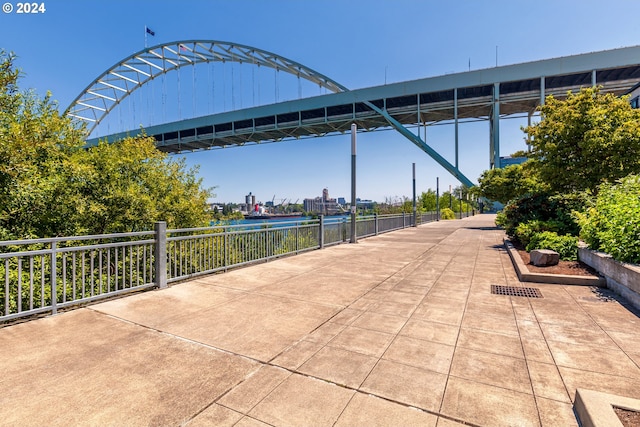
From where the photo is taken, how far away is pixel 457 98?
108 feet

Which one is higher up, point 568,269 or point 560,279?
point 568,269

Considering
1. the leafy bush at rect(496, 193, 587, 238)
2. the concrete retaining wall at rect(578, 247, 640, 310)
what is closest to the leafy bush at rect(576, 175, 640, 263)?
the concrete retaining wall at rect(578, 247, 640, 310)

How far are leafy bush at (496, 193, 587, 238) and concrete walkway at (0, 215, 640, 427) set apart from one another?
15.1 ft

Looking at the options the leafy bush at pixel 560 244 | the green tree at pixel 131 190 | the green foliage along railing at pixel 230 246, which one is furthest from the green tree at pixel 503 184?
the green tree at pixel 131 190

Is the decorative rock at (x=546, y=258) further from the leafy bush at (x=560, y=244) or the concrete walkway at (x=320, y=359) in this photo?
the concrete walkway at (x=320, y=359)

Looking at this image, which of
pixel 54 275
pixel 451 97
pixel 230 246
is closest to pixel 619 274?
pixel 230 246

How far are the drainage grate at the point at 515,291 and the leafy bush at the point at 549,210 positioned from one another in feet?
14.2

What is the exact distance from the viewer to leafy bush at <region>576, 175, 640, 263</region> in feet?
16.6

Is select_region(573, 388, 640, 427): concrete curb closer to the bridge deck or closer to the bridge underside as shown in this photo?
the bridge deck

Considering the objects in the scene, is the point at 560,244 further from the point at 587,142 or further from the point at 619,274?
the point at 587,142

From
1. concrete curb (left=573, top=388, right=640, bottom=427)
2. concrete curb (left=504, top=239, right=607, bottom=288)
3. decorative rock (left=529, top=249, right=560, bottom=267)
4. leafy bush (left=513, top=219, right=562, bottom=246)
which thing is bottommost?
concrete curb (left=504, top=239, right=607, bottom=288)

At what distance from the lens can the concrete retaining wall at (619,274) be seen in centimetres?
450

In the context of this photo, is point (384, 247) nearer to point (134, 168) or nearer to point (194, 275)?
point (194, 275)

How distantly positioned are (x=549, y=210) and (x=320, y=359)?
34.9 feet
